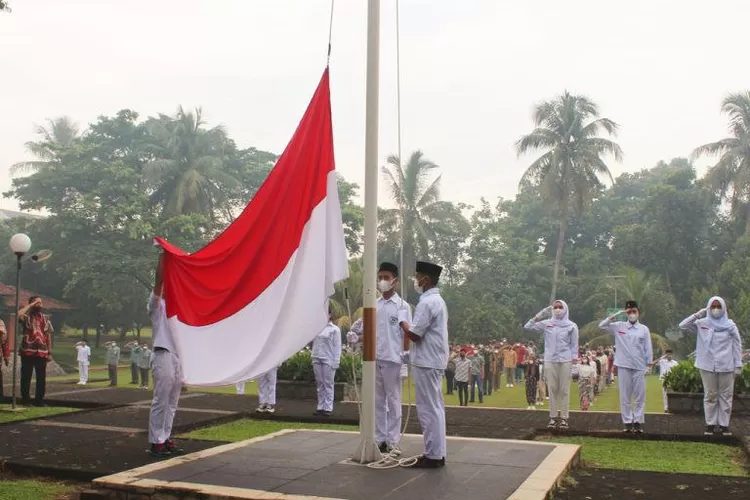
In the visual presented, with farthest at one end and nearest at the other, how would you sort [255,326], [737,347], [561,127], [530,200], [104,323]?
1. [530,200]
2. [561,127]
3. [104,323]
4. [737,347]
5. [255,326]

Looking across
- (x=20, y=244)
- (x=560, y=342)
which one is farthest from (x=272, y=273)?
(x=20, y=244)

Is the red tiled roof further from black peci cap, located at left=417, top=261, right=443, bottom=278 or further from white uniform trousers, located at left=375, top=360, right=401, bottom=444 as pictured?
black peci cap, located at left=417, top=261, right=443, bottom=278

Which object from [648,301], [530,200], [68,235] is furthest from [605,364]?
[530,200]

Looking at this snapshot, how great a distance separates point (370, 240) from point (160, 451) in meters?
3.25

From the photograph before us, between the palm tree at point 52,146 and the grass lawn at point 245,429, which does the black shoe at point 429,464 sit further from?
the palm tree at point 52,146

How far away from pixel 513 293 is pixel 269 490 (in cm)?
4096

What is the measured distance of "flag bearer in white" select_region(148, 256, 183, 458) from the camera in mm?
7918

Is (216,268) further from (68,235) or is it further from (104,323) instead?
(104,323)

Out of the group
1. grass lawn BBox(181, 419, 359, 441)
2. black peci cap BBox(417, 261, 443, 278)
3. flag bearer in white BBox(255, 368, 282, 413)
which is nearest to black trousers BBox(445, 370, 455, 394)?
flag bearer in white BBox(255, 368, 282, 413)

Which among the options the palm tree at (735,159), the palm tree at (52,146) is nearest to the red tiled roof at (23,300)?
the palm tree at (52,146)

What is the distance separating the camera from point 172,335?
7727 millimetres

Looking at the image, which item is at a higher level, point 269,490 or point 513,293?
point 513,293

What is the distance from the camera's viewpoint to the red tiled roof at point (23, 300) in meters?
33.2

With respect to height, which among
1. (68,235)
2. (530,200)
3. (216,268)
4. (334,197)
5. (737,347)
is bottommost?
(737,347)
